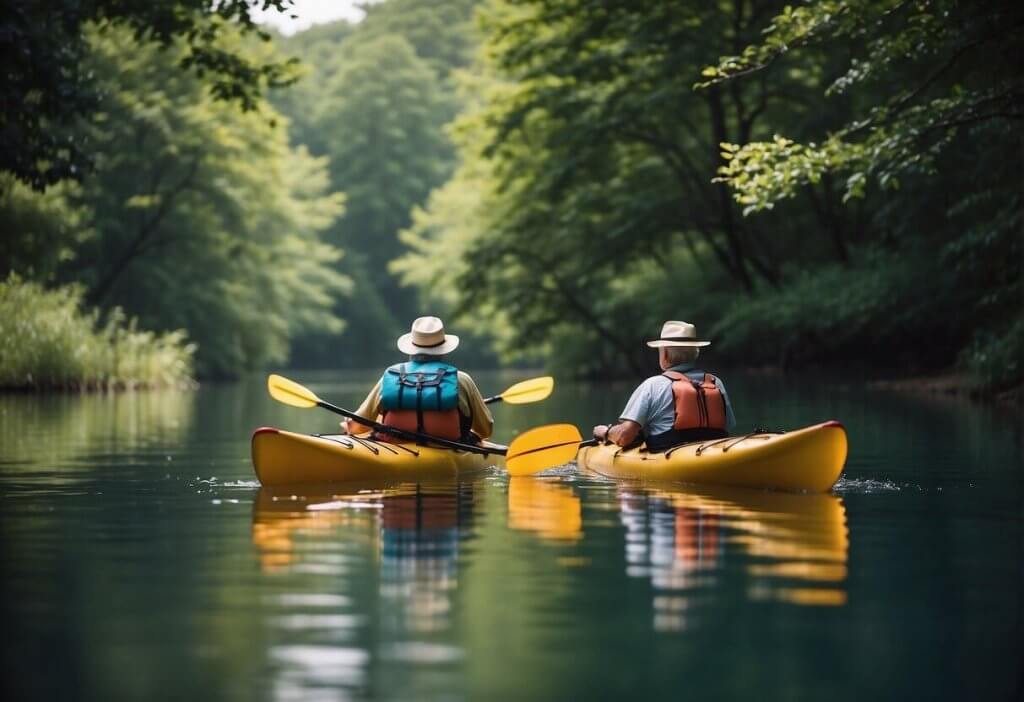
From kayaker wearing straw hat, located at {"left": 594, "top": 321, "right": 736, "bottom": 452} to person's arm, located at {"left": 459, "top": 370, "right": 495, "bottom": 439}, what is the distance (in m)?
1.25

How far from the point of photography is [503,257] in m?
34.2

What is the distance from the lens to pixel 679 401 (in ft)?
35.2

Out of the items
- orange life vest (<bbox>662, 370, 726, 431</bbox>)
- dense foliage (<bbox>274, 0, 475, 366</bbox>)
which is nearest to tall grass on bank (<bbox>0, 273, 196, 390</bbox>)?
orange life vest (<bbox>662, 370, 726, 431</bbox>)

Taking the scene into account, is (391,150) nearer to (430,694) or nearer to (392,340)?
(392,340)

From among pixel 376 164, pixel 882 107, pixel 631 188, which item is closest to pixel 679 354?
pixel 882 107

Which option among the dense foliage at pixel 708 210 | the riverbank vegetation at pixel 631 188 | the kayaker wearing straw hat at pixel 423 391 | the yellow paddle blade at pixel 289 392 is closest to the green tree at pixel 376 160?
the riverbank vegetation at pixel 631 188

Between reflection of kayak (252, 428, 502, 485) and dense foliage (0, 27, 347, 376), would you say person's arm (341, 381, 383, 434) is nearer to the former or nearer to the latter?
reflection of kayak (252, 428, 502, 485)

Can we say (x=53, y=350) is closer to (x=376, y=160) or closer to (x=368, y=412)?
(x=368, y=412)

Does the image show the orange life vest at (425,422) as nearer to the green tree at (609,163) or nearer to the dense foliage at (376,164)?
the green tree at (609,163)

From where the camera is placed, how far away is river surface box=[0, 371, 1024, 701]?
4422 millimetres

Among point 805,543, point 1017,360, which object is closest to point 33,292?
point 1017,360

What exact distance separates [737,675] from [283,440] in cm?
592

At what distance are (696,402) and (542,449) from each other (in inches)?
51.5

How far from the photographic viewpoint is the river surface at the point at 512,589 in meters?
4.42
